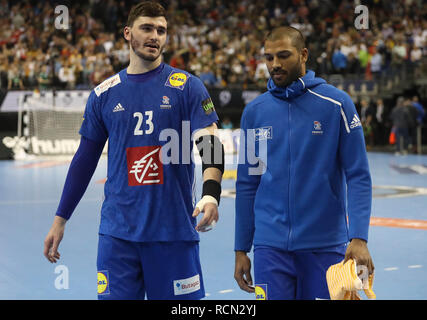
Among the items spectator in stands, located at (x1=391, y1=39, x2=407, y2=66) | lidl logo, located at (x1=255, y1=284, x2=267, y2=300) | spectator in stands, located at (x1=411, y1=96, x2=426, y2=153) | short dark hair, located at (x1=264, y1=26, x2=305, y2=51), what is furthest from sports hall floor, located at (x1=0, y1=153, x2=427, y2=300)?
spectator in stands, located at (x1=391, y1=39, x2=407, y2=66)

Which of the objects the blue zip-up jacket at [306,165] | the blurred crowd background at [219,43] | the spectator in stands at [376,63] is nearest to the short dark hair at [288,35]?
the blue zip-up jacket at [306,165]

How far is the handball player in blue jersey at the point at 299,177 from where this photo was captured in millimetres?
3855

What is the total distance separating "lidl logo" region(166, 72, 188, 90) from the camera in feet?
13.4

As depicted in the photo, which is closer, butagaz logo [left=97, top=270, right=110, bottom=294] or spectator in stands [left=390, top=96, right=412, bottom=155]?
butagaz logo [left=97, top=270, right=110, bottom=294]

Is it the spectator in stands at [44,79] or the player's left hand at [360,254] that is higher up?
the spectator in stands at [44,79]

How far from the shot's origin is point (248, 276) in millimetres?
3975

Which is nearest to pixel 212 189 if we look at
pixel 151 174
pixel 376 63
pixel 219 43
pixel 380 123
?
pixel 151 174

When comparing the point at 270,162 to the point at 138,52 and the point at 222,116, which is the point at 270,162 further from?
the point at 222,116

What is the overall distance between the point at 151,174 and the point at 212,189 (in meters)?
0.47

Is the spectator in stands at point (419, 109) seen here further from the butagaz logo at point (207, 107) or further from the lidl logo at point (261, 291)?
the lidl logo at point (261, 291)

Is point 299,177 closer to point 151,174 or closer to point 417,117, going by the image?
point 151,174

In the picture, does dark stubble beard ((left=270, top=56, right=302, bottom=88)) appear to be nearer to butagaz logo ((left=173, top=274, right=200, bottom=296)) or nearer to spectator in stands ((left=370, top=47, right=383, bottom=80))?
butagaz logo ((left=173, top=274, right=200, bottom=296))

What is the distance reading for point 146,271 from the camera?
399 cm

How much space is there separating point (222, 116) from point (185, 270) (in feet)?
68.2
